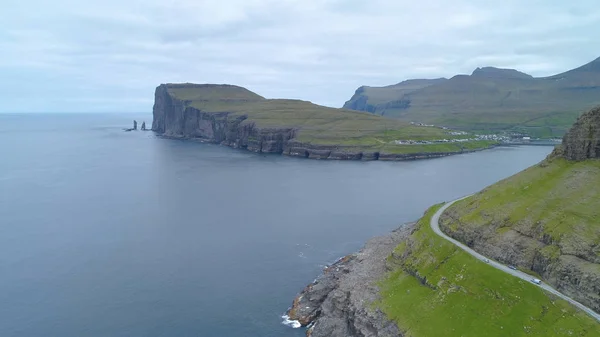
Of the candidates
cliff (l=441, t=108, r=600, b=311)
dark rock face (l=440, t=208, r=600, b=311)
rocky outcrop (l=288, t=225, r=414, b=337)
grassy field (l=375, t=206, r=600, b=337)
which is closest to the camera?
grassy field (l=375, t=206, r=600, b=337)

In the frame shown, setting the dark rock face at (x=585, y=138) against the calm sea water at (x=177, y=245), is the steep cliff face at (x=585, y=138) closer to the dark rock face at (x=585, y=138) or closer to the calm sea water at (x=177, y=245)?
the dark rock face at (x=585, y=138)

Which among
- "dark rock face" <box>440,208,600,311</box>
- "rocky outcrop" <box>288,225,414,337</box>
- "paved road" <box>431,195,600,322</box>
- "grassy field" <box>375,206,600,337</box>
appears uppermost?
"dark rock face" <box>440,208,600,311</box>

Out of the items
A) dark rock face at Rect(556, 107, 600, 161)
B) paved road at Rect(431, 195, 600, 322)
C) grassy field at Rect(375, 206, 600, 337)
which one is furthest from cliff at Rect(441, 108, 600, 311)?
grassy field at Rect(375, 206, 600, 337)

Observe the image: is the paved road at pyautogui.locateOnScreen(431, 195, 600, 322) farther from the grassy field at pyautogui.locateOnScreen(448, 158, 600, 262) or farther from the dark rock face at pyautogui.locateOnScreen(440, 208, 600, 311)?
the grassy field at pyautogui.locateOnScreen(448, 158, 600, 262)

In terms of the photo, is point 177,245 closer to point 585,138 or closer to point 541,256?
point 541,256

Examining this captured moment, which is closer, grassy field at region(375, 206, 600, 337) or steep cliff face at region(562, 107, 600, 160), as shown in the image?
grassy field at region(375, 206, 600, 337)

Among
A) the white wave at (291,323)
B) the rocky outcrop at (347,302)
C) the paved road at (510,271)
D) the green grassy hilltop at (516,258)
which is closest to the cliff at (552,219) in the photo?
the green grassy hilltop at (516,258)
